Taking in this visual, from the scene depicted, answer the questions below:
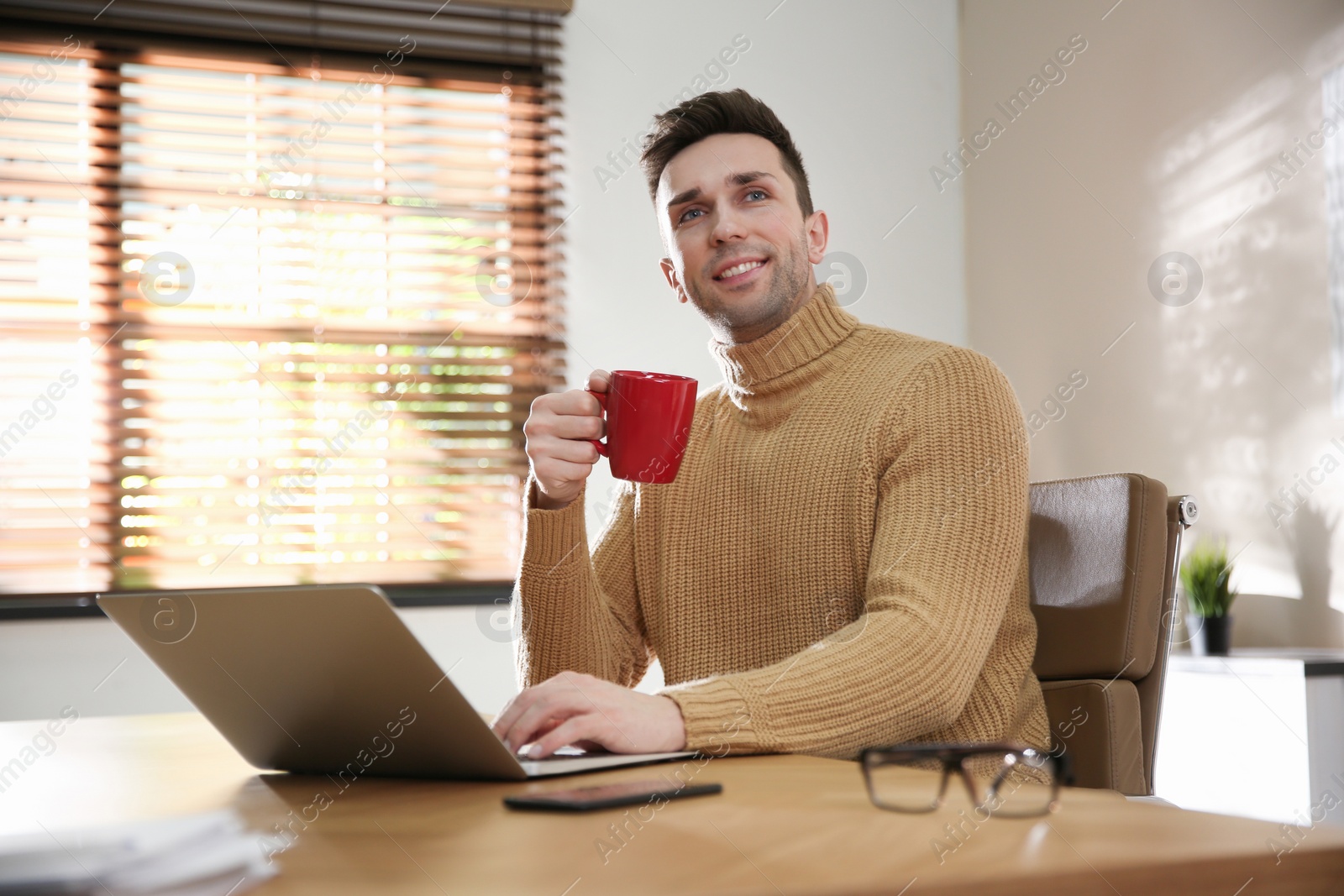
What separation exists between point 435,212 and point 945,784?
260 cm

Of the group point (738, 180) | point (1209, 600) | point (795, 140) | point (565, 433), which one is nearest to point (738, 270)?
point (738, 180)

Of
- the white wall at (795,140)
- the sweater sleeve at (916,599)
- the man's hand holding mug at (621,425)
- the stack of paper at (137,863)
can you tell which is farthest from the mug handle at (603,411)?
the white wall at (795,140)

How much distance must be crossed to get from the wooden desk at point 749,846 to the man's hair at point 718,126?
0.97 metres

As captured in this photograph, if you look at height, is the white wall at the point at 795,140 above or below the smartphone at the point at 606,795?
above

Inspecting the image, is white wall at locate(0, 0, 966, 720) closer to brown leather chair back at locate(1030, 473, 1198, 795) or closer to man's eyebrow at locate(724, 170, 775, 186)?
man's eyebrow at locate(724, 170, 775, 186)

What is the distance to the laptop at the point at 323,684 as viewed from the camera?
0.62 metres

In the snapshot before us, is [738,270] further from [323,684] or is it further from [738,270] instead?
[323,684]

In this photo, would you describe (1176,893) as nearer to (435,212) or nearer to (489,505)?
(489,505)

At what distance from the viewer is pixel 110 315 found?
8.78 ft

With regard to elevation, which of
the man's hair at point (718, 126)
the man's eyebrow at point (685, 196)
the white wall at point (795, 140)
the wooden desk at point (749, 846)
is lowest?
the wooden desk at point (749, 846)

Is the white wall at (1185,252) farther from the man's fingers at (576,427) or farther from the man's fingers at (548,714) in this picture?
the man's fingers at (548,714)

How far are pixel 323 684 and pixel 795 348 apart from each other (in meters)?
0.80

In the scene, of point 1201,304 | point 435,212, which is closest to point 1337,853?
point 1201,304

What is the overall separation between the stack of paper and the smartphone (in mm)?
136
